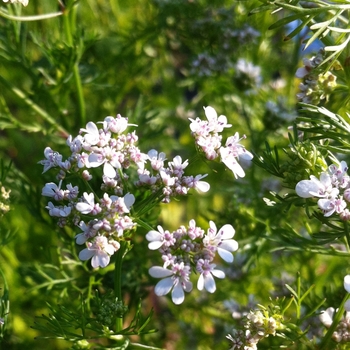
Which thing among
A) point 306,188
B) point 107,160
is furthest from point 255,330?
point 107,160

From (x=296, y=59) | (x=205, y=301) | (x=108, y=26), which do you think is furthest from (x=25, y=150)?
Answer: (x=296, y=59)

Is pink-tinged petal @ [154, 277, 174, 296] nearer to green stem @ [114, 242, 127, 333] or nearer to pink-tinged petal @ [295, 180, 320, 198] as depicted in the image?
green stem @ [114, 242, 127, 333]

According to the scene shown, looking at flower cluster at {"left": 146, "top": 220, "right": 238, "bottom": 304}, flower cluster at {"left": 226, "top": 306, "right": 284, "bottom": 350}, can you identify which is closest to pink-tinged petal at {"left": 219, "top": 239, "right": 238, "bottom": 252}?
flower cluster at {"left": 146, "top": 220, "right": 238, "bottom": 304}

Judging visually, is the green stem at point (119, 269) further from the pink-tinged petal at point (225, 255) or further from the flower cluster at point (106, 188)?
the pink-tinged petal at point (225, 255)

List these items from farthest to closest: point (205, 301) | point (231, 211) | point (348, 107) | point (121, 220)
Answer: point (205, 301)
point (231, 211)
point (348, 107)
point (121, 220)

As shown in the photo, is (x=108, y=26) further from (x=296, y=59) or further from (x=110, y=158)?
(x=110, y=158)

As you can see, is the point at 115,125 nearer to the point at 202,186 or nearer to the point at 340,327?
the point at 202,186

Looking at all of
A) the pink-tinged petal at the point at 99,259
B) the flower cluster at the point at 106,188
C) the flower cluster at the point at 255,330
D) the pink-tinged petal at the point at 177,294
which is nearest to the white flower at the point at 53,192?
the flower cluster at the point at 106,188
